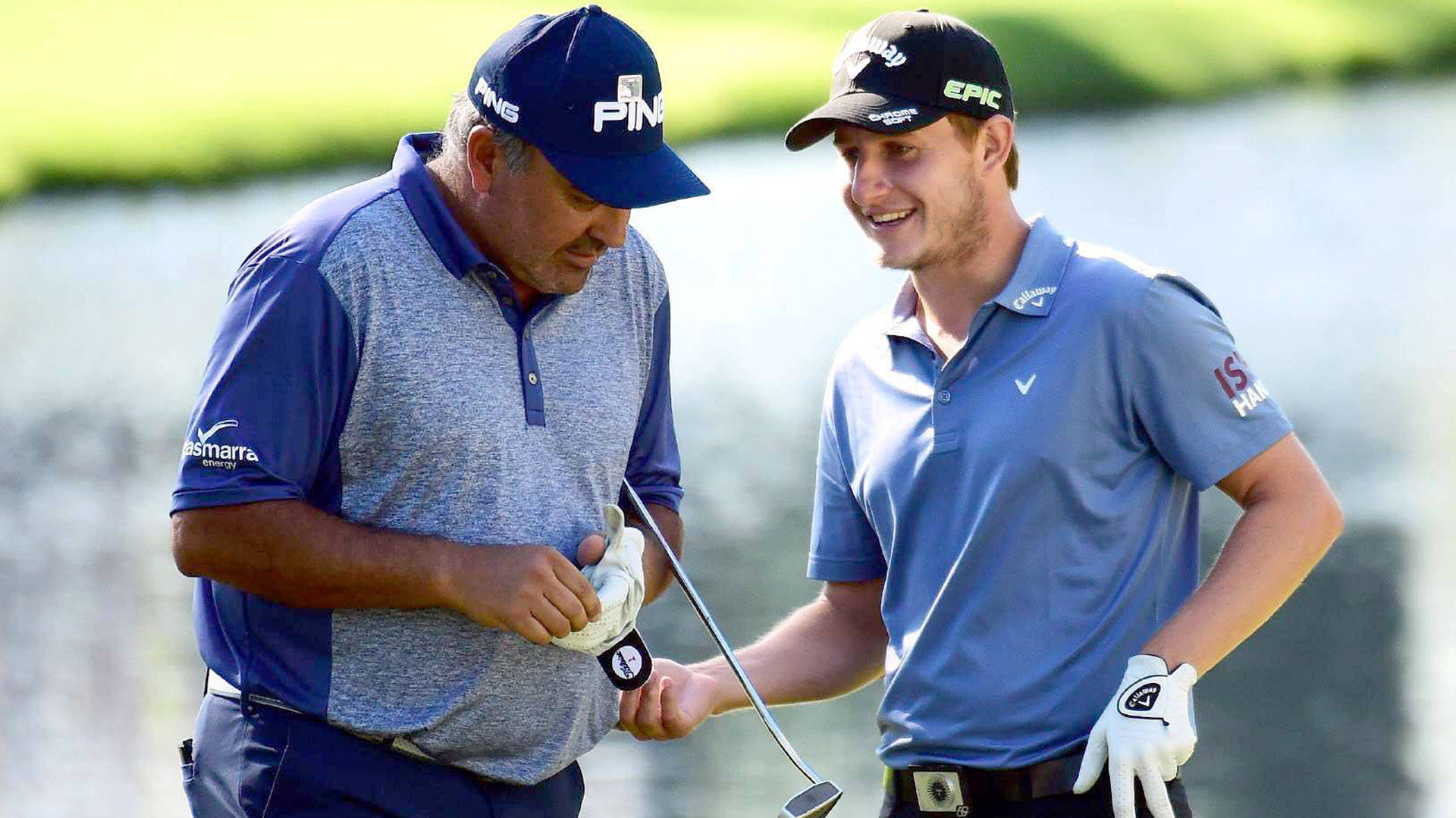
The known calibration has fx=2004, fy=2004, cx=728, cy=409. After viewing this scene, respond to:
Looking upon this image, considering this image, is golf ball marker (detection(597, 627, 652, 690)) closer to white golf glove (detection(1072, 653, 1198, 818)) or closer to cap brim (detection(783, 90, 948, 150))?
white golf glove (detection(1072, 653, 1198, 818))

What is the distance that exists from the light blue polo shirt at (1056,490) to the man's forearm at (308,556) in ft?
2.30

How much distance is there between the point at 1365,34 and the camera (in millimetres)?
19188

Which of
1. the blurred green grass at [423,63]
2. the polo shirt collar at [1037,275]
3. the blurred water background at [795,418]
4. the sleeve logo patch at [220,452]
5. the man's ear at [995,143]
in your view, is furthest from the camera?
the blurred green grass at [423,63]

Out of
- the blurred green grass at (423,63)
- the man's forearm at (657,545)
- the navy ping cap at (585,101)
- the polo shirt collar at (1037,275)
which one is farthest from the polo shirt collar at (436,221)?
the blurred green grass at (423,63)

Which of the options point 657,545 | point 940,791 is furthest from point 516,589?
point 940,791

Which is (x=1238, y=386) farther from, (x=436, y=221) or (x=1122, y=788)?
(x=436, y=221)

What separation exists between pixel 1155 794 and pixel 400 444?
1.05 meters

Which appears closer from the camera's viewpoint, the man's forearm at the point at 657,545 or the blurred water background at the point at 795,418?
the man's forearm at the point at 657,545

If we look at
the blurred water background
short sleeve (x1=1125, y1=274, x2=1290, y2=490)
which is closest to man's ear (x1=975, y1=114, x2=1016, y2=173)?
short sleeve (x1=1125, y1=274, x2=1290, y2=490)

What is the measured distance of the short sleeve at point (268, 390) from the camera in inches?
95.2

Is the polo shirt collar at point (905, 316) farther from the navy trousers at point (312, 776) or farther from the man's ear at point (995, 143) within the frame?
the navy trousers at point (312, 776)

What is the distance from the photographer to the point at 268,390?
2422 millimetres

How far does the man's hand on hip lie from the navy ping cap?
464mm

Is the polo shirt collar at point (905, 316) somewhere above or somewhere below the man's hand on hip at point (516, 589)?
above
